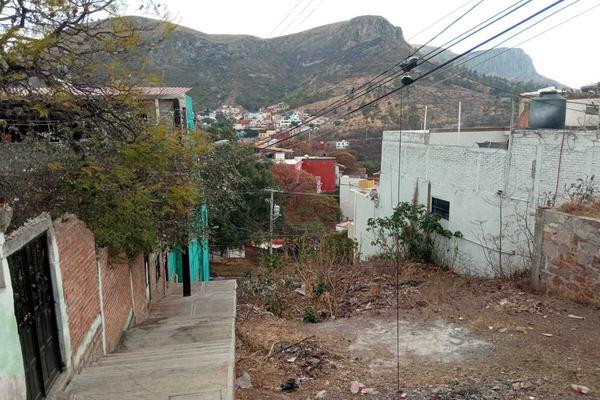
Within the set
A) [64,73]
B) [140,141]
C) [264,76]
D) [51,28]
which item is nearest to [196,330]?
[140,141]

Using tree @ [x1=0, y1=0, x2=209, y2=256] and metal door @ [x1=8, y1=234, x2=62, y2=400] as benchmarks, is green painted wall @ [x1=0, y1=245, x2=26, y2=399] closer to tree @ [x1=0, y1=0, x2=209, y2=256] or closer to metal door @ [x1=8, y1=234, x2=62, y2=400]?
metal door @ [x1=8, y1=234, x2=62, y2=400]

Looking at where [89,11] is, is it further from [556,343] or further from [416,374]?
[556,343]

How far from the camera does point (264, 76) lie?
74750 mm

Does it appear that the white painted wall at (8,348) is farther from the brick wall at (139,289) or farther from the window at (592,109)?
the window at (592,109)

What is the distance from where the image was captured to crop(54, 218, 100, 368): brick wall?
4758mm

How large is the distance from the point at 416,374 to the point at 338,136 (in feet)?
170

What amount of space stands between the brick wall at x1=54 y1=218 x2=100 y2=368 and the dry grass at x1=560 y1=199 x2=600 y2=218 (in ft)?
25.3

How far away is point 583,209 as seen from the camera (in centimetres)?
811

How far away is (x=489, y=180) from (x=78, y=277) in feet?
32.3

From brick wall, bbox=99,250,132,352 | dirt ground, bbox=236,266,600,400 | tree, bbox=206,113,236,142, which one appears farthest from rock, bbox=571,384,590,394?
tree, bbox=206,113,236,142

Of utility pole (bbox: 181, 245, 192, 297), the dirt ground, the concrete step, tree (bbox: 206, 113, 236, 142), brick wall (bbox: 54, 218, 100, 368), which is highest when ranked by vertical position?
tree (bbox: 206, 113, 236, 142)

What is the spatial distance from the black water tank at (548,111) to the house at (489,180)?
2.47 feet

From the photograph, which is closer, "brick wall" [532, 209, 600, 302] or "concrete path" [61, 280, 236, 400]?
"concrete path" [61, 280, 236, 400]

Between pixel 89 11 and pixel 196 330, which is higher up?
pixel 89 11
